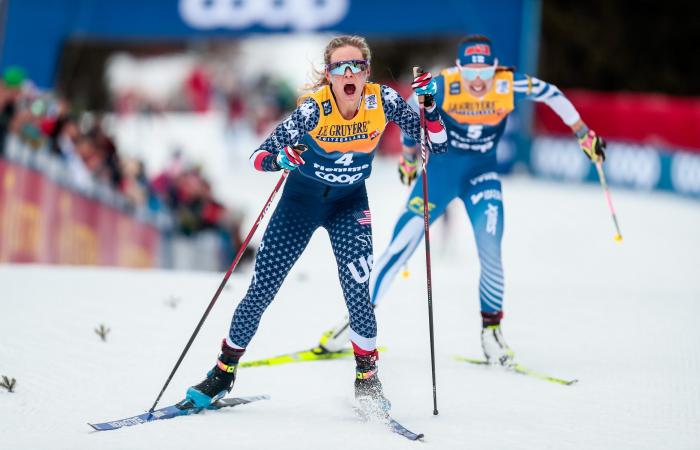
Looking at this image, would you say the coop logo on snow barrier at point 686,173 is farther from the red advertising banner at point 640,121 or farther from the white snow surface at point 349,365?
the white snow surface at point 349,365

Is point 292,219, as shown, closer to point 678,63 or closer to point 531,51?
point 531,51

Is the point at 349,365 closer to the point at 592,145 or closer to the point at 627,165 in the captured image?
the point at 592,145

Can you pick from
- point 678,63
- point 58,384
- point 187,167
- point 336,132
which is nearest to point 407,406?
point 336,132

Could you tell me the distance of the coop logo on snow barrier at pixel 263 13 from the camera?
64.1ft

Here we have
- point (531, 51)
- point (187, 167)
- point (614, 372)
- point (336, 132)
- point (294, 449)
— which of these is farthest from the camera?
point (531, 51)

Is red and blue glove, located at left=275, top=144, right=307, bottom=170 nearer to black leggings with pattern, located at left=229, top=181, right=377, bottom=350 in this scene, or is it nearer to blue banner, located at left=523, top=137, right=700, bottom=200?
black leggings with pattern, located at left=229, top=181, right=377, bottom=350

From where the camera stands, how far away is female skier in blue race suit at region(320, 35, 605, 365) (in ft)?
20.9

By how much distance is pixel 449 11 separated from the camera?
2008 cm

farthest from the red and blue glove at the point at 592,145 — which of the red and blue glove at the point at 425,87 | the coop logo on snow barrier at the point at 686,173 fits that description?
the coop logo on snow barrier at the point at 686,173

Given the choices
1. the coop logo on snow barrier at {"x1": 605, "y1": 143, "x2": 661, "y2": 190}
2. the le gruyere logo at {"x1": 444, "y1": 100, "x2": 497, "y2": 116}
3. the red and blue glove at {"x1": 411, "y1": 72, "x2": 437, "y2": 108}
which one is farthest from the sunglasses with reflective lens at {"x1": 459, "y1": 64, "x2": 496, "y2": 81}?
the coop logo on snow barrier at {"x1": 605, "y1": 143, "x2": 661, "y2": 190}

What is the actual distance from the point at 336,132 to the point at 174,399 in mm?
1634

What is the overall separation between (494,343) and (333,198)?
162 centimetres

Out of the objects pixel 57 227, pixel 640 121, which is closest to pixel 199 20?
pixel 640 121

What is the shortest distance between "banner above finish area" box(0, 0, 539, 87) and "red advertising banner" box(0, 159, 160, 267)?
28.0ft
